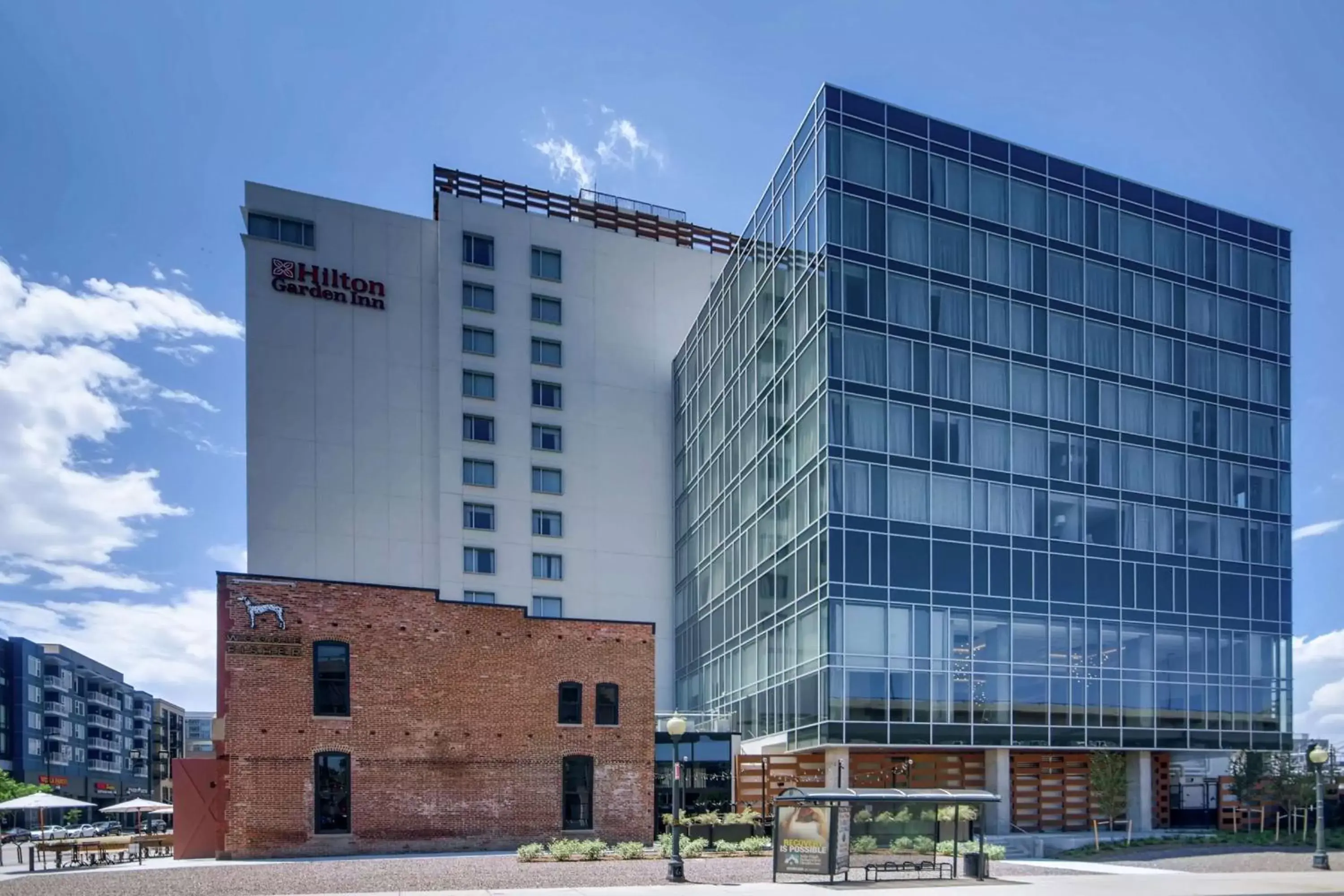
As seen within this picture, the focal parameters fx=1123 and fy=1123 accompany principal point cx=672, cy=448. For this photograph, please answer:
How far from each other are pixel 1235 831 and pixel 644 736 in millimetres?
23471

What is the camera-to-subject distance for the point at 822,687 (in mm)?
39938

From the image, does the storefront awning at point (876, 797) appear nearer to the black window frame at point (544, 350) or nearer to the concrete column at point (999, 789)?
the concrete column at point (999, 789)

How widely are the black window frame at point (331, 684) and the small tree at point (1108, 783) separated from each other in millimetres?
26519

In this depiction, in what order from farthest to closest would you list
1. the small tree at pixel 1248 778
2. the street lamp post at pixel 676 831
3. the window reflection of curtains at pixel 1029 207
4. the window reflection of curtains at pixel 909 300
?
the window reflection of curtains at pixel 1029 207 → the window reflection of curtains at pixel 909 300 → the small tree at pixel 1248 778 → the street lamp post at pixel 676 831

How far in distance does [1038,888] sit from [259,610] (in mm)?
22254

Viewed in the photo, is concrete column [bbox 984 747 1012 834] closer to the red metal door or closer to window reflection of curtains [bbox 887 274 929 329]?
window reflection of curtains [bbox 887 274 929 329]

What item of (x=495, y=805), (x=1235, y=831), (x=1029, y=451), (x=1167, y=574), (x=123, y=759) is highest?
(x=1029, y=451)

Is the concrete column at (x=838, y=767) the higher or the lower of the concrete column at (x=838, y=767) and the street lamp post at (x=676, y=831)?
the lower

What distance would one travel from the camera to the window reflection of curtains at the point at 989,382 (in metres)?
45.0

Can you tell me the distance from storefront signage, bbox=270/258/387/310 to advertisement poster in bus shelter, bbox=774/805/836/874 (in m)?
41.9

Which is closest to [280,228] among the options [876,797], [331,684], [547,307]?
[547,307]

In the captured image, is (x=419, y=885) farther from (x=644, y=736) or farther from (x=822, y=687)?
(x=822, y=687)

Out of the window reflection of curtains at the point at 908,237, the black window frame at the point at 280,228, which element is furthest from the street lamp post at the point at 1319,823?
the black window frame at the point at 280,228

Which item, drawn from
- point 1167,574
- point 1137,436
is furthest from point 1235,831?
point 1137,436
